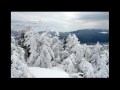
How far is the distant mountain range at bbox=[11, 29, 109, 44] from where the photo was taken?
21.1 ft

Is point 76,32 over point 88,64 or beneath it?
over

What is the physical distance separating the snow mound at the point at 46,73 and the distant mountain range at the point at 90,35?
618 mm

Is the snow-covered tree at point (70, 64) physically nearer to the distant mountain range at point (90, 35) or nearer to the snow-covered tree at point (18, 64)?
the distant mountain range at point (90, 35)

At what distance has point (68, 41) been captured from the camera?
6.50m

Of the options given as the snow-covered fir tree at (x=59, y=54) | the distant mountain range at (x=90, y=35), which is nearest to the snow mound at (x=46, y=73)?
the snow-covered fir tree at (x=59, y=54)

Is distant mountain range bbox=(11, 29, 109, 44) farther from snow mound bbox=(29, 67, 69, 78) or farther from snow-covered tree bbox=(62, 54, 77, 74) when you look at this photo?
snow mound bbox=(29, 67, 69, 78)

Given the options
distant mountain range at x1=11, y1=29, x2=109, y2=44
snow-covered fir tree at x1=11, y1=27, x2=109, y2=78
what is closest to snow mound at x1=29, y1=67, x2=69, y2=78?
snow-covered fir tree at x1=11, y1=27, x2=109, y2=78

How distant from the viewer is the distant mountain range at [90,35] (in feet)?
21.1

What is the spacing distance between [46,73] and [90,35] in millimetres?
1007

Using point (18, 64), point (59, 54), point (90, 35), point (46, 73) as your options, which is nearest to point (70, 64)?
point (59, 54)

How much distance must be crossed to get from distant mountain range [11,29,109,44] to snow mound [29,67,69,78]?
2.03 ft
